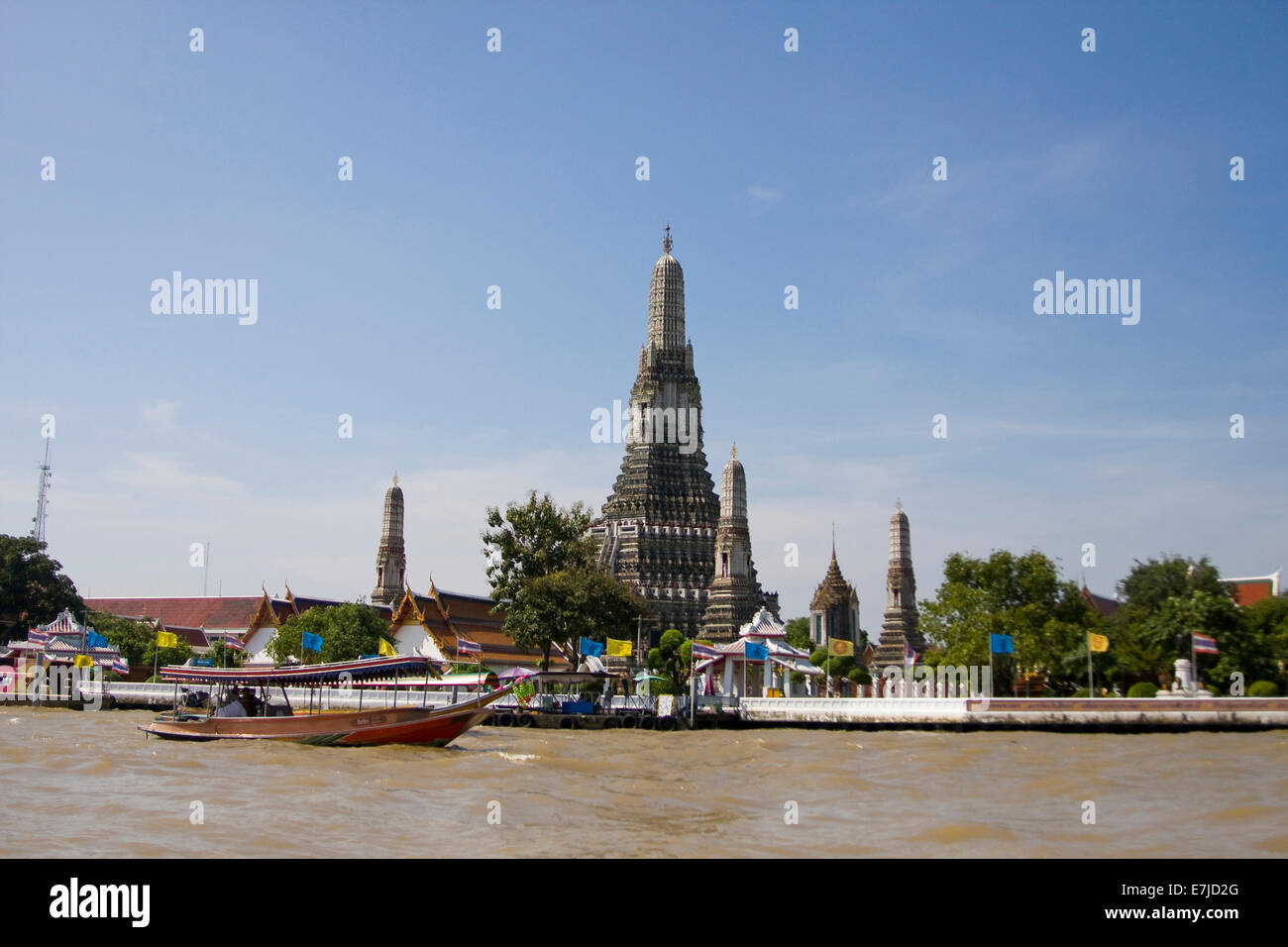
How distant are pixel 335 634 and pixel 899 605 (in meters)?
42.0

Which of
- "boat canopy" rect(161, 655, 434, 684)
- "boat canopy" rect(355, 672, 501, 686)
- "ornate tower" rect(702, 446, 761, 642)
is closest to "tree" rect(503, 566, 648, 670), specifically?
"boat canopy" rect(355, 672, 501, 686)

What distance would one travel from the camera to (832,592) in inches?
3659

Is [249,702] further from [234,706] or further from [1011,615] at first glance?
[1011,615]

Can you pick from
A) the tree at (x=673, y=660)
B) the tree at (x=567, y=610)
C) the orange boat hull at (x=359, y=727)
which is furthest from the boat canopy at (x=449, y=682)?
the orange boat hull at (x=359, y=727)

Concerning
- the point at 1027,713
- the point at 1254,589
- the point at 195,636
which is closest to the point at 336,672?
the point at 1027,713

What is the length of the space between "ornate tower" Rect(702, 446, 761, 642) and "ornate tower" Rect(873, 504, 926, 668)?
11444 mm

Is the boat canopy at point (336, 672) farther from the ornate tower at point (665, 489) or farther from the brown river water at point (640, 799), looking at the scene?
the ornate tower at point (665, 489)

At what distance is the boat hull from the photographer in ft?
91.2

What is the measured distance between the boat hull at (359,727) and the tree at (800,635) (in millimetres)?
53423

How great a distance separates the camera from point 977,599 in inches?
1946

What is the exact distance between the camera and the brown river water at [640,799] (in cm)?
1405

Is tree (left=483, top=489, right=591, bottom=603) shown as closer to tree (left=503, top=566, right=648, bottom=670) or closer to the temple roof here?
tree (left=503, top=566, right=648, bottom=670)
